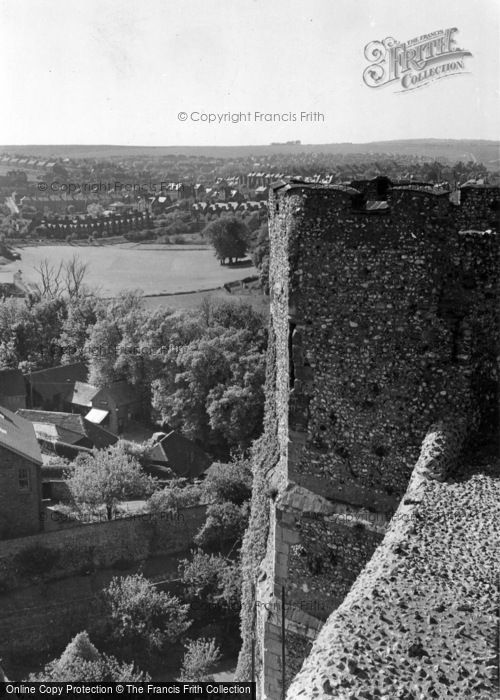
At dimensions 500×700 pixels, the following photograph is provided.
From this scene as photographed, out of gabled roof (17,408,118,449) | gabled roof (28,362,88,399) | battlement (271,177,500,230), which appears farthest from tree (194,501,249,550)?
gabled roof (28,362,88,399)

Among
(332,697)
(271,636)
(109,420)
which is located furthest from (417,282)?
(109,420)

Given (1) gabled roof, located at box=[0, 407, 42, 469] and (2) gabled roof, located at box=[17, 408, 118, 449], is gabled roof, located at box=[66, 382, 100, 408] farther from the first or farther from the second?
(1) gabled roof, located at box=[0, 407, 42, 469]

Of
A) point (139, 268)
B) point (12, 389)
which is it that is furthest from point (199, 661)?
point (139, 268)

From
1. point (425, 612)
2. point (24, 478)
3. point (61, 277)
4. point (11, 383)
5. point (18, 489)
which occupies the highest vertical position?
point (425, 612)

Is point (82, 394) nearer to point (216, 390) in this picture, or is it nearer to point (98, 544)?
point (216, 390)

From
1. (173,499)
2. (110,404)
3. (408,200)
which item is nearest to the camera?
(408,200)

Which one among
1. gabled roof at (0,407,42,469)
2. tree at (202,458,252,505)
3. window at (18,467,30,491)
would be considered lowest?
tree at (202,458,252,505)
